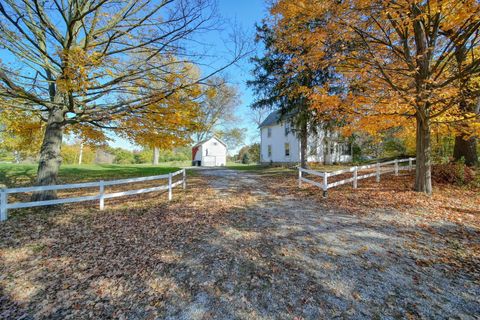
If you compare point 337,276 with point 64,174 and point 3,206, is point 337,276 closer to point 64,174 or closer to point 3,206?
point 3,206

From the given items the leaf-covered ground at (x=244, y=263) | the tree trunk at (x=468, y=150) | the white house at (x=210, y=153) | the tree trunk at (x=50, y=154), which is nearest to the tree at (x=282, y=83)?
the tree trunk at (x=468, y=150)

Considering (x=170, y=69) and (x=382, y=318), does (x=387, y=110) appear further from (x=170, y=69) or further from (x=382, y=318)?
(x=170, y=69)

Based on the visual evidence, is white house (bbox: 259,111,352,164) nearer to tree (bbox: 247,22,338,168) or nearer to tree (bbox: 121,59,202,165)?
tree (bbox: 247,22,338,168)

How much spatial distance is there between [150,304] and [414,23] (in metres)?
10.6

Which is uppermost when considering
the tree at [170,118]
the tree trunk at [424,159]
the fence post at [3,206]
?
the tree at [170,118]

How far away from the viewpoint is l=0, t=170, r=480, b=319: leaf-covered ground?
2.72 metres

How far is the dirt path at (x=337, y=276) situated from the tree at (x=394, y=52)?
4499 millimetres

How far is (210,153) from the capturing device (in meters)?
33.9

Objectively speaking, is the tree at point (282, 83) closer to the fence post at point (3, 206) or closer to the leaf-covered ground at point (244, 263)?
the leaf-covered ground at point (244, 263)


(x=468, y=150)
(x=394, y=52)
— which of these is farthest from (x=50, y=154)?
(x=468, y=150)

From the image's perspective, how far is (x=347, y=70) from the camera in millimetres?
8445

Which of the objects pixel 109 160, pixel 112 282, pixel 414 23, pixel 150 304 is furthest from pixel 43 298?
pixel 109 160

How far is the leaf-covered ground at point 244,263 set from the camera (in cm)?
272

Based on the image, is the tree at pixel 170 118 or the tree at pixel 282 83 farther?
the tree at pixel 282 83
